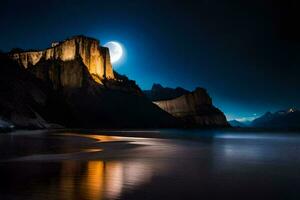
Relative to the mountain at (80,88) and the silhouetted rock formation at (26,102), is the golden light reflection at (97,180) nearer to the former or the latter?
the silhouetted rock formation at (26,102)

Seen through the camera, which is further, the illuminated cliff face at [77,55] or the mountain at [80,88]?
the illuminated cliff face at [77,55]

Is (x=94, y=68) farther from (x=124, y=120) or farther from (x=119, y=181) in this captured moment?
(x=119, y=181)

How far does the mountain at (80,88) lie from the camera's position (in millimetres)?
112375

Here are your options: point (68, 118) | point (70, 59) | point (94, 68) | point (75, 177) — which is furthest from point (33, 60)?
point (75, 177)

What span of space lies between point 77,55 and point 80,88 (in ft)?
71.2

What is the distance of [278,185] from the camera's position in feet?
41.4

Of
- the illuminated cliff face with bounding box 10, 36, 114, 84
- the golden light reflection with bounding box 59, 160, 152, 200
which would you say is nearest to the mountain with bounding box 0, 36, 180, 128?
the illuminated cliff face with bounding box 10, 36, 114, 84

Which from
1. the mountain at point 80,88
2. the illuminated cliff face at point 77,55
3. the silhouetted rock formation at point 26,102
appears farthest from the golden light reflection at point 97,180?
the illuminated cliff face at point 77,55

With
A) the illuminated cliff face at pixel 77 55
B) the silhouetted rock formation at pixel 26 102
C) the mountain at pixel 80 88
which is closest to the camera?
the silhouetted rock formation at pixel 26 102

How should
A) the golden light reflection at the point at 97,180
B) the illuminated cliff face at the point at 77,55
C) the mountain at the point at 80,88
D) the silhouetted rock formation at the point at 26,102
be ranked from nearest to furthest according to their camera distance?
the golden light reflection at the point at 97,180 < the silhouetted rock formation at the point at 26,102 < the mountain at the point at 80,88 < the illuminated cliff face at the point at 77,55

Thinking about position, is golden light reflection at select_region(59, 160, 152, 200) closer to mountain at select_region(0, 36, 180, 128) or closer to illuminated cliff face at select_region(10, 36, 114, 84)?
mountain at select_region(0, 36, 180, 128)

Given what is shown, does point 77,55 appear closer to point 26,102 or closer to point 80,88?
point 80,88

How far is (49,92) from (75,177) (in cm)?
11640

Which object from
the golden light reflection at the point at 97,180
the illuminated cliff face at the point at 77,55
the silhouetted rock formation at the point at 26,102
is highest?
the illuminated cliff face at the point at 77,55
